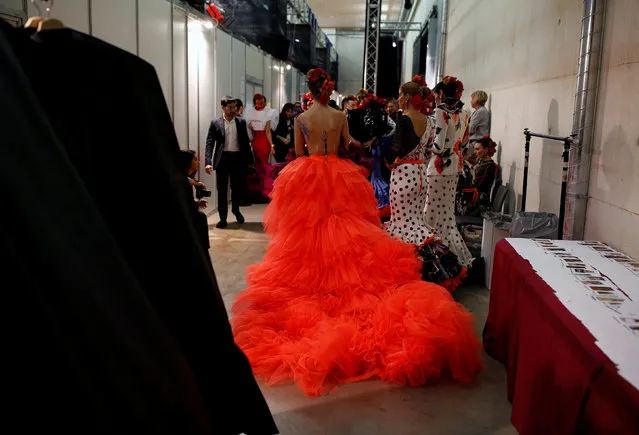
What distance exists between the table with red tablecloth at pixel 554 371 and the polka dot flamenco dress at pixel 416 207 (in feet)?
3.79

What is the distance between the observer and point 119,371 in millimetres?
762

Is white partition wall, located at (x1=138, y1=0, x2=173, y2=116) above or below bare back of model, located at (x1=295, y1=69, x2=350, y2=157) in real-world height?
above

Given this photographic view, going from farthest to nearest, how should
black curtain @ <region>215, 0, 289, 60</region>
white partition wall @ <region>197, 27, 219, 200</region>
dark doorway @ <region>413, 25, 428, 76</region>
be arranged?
1. dark doorway @ <region>413, 25, 428, 76</region>
2. black curtain @ <region>215, 0, 289, 60</region>
3. white partition wall @ <region>197, 27, 219, 200</region>

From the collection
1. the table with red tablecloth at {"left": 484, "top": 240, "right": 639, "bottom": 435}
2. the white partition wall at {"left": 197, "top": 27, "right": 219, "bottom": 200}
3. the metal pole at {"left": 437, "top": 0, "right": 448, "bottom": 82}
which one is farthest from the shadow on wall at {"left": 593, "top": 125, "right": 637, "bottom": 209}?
the metal pole at {"left": 437, "top": 0, "right": 448, "bottom": 82}

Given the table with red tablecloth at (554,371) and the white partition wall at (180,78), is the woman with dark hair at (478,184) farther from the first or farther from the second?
the white partition wall at (180,78)

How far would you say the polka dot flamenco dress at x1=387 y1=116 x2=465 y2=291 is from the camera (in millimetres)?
4031

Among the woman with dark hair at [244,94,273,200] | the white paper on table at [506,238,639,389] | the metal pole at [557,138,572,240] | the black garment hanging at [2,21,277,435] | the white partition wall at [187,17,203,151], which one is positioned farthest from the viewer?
the woman with dark hair at [244,94,273,200]

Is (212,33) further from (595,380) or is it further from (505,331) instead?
(595,380)

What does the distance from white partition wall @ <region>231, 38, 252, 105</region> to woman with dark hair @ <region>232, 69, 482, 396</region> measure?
5326mm

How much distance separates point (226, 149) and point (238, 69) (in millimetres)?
2947

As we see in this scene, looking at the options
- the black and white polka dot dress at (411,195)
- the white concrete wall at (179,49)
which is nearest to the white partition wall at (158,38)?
the white concrete wall at (179,49)

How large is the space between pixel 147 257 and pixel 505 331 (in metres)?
2.41

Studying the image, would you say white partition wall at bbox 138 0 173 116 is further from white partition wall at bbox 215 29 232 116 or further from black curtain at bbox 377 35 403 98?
black curtain at bbox 377 35 403 98

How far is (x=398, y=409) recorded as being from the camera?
259 cm
